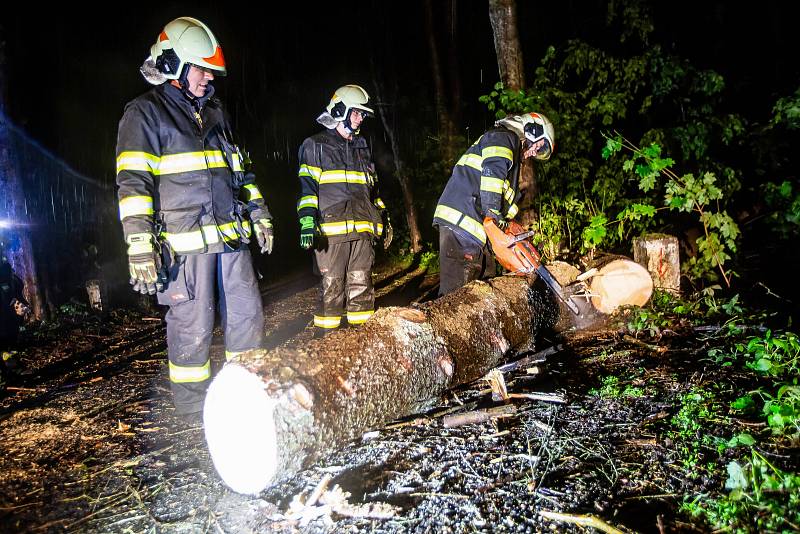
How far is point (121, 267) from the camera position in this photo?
25.3 feet

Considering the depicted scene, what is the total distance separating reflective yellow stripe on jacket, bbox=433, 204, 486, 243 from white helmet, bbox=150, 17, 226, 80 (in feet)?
7.09

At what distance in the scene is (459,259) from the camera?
4.17 m

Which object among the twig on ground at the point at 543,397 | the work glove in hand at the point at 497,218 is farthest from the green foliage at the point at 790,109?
the twig on ground at the point at 543,397

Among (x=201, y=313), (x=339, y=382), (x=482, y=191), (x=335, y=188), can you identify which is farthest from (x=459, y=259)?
(x=201, y=313)

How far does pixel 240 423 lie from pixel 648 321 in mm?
3360

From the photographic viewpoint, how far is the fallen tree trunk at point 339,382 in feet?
6.76

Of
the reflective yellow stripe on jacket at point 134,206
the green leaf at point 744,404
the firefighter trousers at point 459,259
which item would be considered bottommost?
the green leaf at point 744,404

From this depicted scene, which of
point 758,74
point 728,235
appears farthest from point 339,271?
point 758,74

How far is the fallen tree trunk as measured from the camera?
2.06 m

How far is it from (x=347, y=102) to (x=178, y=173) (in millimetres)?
1645

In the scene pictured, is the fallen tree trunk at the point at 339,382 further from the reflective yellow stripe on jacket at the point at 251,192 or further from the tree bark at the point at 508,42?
the tree bark at the point at 508,42

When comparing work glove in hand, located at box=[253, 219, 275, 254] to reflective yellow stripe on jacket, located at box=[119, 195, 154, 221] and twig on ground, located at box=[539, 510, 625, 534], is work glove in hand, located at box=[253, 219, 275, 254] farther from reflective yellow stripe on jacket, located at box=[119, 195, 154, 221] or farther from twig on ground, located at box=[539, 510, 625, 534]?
twig on ground, located at box=[539, 510, 625, 534]

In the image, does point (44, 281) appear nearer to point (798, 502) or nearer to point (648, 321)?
point (648, 321)

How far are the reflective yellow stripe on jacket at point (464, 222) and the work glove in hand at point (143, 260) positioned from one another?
237 cm
